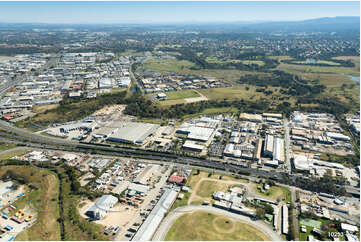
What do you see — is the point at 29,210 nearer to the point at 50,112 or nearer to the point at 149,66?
the point at 50,112

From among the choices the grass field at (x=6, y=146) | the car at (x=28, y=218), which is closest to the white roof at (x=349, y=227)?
the car at (x=28, y=218)

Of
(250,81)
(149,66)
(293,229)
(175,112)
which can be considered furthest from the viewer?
(149,66)

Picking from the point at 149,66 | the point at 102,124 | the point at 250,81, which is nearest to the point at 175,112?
the point at 102,124

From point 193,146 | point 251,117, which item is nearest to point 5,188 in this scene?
point 193,146

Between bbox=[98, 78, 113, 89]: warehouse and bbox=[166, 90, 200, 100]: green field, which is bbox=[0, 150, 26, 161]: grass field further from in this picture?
bbox=[98, 78, 113, 89]: warehouse

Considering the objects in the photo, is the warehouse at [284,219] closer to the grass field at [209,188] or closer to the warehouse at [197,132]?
the grass field at [209,188]

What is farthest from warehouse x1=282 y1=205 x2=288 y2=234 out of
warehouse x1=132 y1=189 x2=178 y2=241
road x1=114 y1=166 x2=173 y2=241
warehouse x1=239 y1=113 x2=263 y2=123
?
warehouse x1=239 y1=113 x2=263 y2=123

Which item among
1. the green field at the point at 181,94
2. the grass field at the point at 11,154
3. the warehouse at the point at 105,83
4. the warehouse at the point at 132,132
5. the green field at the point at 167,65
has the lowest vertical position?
the grass field at the point at 11,154
